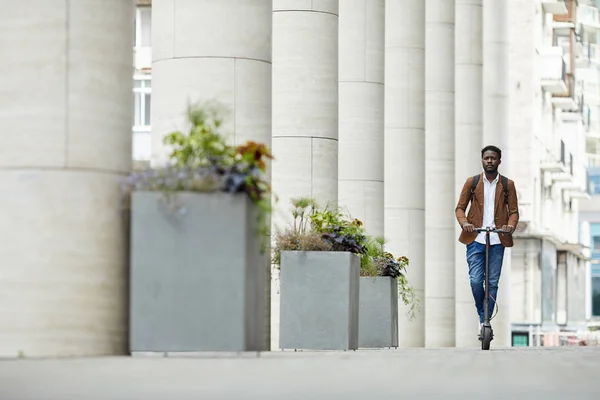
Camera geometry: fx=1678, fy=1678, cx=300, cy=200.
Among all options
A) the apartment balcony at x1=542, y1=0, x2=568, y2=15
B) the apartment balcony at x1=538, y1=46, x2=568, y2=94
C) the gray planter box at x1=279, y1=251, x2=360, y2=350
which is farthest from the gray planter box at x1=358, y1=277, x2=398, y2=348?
the apartment balcony at x1=542, y1=0, x2=568, y2=15

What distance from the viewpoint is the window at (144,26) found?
58.8 meters

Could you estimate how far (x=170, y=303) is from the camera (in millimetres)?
11617

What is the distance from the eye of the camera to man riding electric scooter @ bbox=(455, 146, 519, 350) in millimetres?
18250

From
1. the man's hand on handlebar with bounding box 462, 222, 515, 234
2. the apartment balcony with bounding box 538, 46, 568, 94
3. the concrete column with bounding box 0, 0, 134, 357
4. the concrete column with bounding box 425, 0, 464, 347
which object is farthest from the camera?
the apartment balcony with bounding box 538, 46, 568, 94

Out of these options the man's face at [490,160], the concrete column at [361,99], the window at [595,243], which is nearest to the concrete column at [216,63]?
the man's face at [490,160]

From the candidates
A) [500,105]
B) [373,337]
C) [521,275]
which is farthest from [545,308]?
[373,337]

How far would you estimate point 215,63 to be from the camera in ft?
51.8

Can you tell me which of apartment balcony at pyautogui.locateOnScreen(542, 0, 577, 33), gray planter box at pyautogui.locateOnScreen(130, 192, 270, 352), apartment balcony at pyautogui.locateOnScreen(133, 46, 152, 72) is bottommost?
gray planter box at pyautogui.locateOnScreen(130, 192, 270, 352)

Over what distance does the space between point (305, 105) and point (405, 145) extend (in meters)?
11.4

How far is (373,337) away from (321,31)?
Result: 3.96 metres

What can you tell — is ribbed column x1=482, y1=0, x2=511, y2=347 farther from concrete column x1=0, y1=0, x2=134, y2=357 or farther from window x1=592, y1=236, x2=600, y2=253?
window x1=592, y1=236, x2=600, y2=253

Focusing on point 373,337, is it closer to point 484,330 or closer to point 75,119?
point 484,330

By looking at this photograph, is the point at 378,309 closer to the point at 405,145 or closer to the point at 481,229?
the point at 481,229

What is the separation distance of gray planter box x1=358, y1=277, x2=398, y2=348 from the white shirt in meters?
3.22
